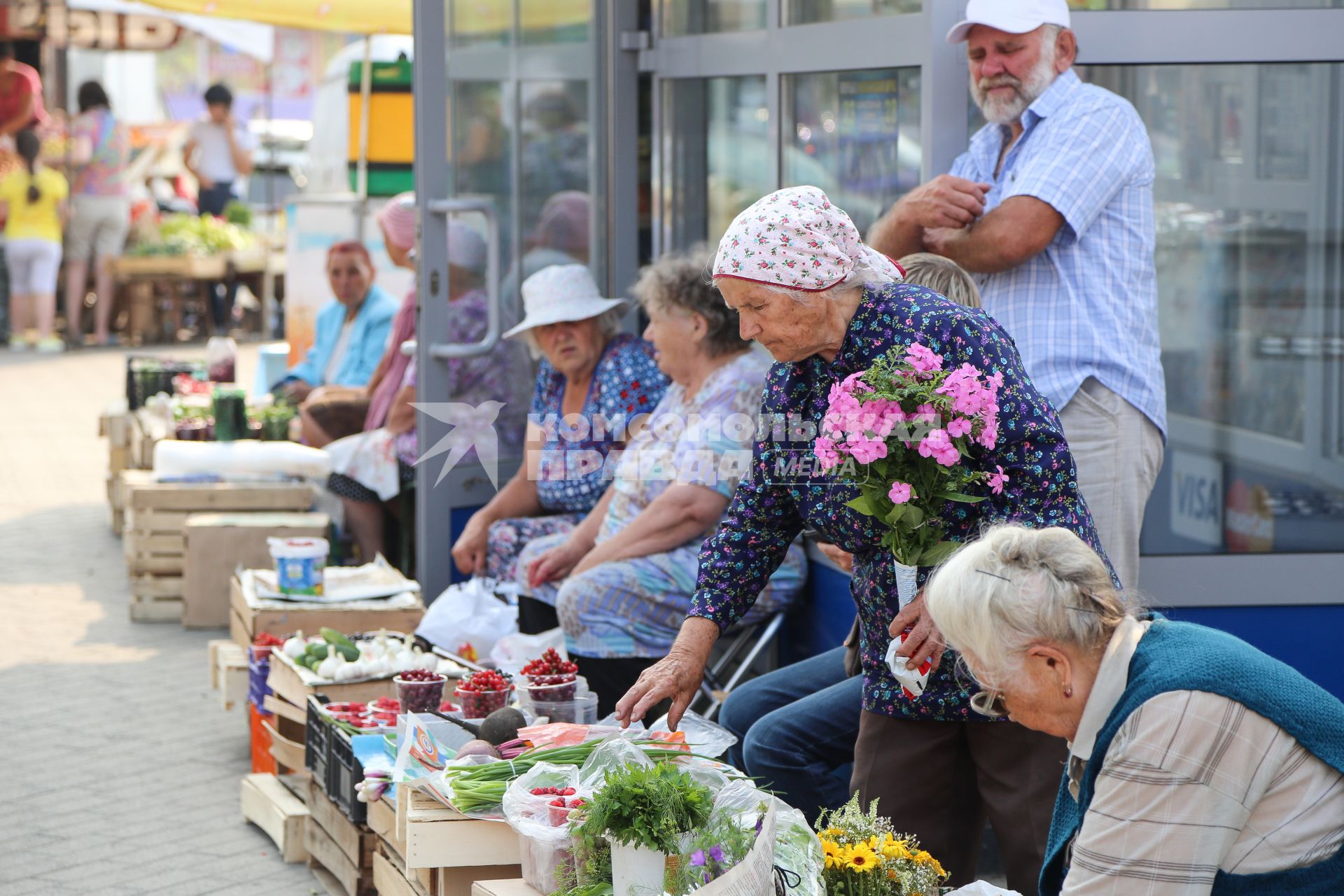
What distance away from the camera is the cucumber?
13.7ft

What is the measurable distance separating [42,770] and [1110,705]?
146 inches

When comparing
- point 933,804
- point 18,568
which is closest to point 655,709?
point 933,804

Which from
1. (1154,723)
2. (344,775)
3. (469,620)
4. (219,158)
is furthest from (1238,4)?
(219,158)

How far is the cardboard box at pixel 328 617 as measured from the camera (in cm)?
470

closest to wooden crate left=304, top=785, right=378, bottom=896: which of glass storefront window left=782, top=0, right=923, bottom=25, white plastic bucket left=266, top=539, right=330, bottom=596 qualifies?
white plastic bucket left=266, top=539, right=330, bottom=596

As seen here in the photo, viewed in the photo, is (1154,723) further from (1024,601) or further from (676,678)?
(676,678)

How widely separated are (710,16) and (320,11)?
4773 mm

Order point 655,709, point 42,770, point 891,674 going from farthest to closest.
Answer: point 42,770
point 655,709
point 891,674

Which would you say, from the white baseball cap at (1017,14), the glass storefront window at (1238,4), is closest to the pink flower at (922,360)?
the white baseball cap at (1017,14)

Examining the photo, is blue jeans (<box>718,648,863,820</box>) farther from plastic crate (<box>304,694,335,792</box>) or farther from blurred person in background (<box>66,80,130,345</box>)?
blurred person in background (<box>66,80,130,345</box>)

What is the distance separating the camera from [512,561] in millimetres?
4762

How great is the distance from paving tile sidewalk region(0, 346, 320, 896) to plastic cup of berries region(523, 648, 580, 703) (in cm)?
88

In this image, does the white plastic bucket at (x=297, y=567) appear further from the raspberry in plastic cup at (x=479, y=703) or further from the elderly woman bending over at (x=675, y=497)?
the raspberry in plastic cup at (x=479, y=703)

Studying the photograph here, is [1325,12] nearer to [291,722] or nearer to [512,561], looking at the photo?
[512,561]
